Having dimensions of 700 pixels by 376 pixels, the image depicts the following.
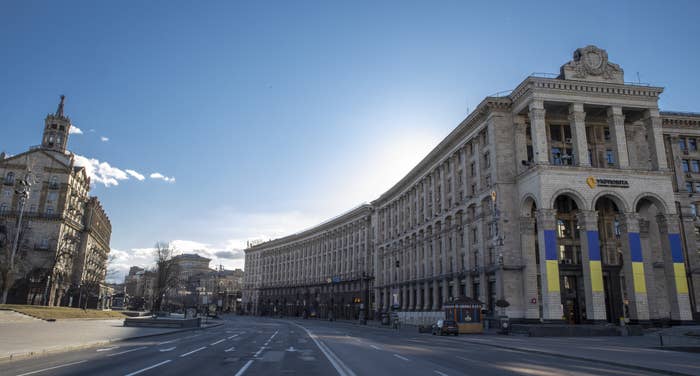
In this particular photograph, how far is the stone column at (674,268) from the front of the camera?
158 feet

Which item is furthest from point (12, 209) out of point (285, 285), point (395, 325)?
point (285, 285)

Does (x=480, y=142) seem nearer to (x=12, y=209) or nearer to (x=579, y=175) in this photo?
(x=579, y=175)

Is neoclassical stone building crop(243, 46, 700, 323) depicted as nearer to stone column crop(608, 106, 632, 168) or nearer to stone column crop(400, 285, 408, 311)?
stone column crop(608, 106, 632, 168)

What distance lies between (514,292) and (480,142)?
63.4ft

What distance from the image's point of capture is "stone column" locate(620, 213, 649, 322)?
46969 millimetres

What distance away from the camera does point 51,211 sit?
247 ft

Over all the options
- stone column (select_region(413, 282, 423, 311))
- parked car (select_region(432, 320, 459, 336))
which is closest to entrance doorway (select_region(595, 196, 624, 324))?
parked car (select_region(432, 320, 459, 336))

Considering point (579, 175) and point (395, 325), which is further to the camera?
point (395, 325)

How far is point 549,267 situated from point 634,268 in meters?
9.39

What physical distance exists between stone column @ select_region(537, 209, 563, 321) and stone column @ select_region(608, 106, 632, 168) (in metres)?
11.0

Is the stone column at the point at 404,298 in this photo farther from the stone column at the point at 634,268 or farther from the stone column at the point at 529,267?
the stone column at the point at 634,268

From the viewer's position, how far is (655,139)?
175 ft

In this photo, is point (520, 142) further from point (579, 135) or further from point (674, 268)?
point (674, 268)

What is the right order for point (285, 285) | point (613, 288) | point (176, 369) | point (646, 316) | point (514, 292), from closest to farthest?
Answer: point (176, 369), point (646, 316), point (514, 292), point (613, 288), point (285, 285)
